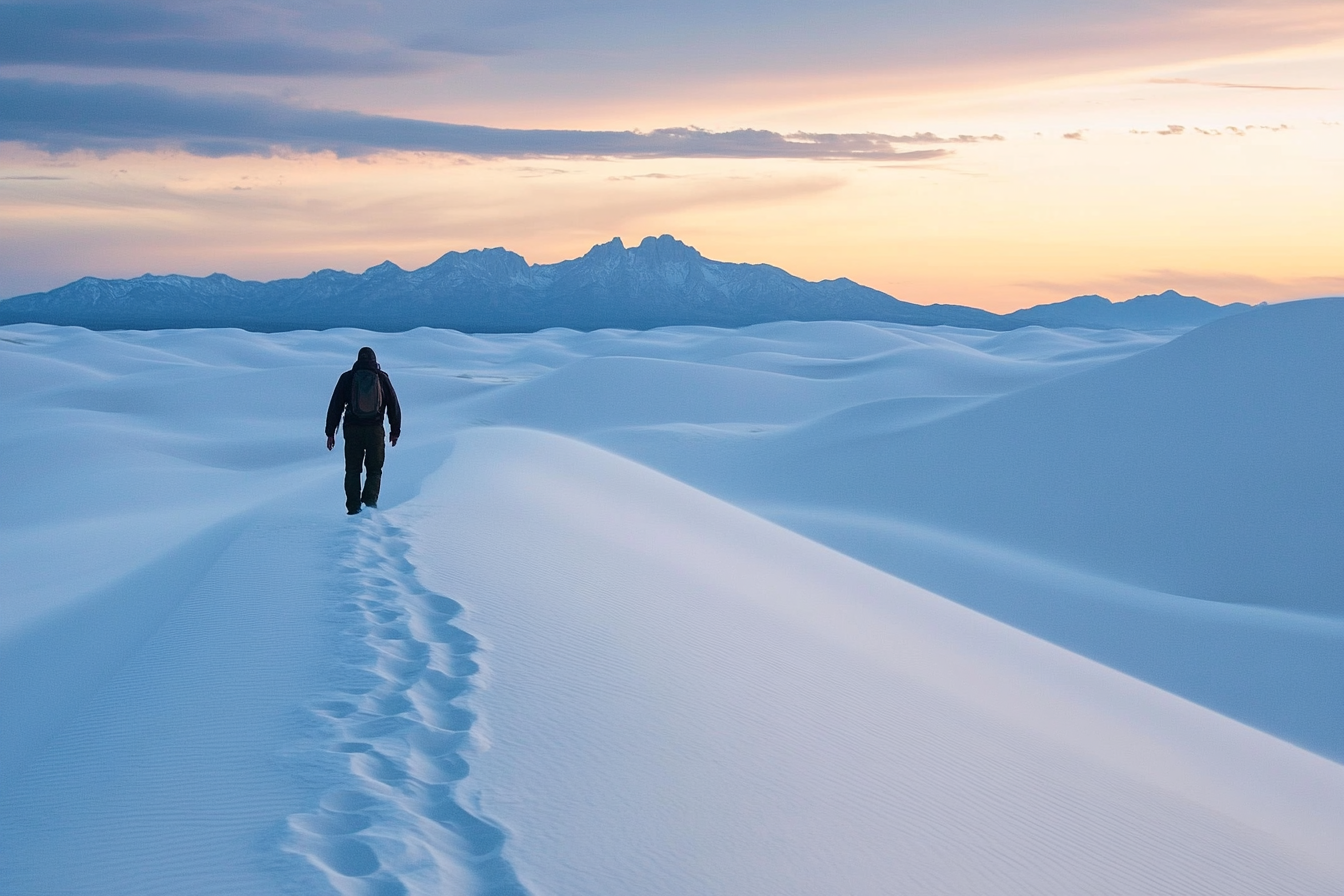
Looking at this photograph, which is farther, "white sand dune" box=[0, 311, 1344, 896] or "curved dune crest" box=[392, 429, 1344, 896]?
"curved dune crest" box=[392, 429, 1344, 896]

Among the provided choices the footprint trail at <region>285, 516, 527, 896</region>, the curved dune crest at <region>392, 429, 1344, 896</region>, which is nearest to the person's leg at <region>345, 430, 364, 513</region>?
the curved dune crest at <region>392, 429, 1344, 896</region>

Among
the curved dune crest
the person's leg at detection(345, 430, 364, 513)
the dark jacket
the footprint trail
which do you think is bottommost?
the curved dune crest

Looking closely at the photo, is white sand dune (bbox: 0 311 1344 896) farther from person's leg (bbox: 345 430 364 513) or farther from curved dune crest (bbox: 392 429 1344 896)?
person's leg (bbox: 345 430 364 513)

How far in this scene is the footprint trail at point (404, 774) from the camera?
3.05m

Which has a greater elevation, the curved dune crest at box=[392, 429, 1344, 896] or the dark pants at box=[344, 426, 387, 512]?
the dark pants at box=[344, 426, 387, 512]

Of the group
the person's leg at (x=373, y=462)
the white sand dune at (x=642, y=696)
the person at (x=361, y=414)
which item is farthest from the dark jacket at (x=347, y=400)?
the white sand dune at (x=642, y=696)

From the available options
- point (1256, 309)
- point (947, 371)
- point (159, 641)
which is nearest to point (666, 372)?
point (947, 371)

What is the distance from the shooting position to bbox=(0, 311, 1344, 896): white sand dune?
11.2 feet

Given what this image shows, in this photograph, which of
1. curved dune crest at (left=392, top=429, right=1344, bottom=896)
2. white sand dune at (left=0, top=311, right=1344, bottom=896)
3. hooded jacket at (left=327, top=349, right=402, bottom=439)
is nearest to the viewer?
white sand dune at (left=0, top=311, right=1344, bottom=896)

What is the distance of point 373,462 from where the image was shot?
342 inches

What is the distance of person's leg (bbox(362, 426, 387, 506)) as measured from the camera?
28.2 feet

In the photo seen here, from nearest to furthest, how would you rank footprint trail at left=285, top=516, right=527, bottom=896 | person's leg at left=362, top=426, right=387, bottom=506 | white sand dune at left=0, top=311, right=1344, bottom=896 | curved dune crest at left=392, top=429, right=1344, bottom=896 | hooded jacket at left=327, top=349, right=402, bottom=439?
1. footprint trail at left=285, top=516, right=527, bottom=896
2. white sand dune at left=0, top=311, right=1344, bottom=896
3. curved dune crest at left=392, top=429, right=1344, bottom=896
4. hooded jacket at left=327, top=349, right=402, bottom=439
5. person's leg at left=362, top=426, right=387, bottom=506

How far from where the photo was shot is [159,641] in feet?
17.5

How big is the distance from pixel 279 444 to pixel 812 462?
48.4ft
